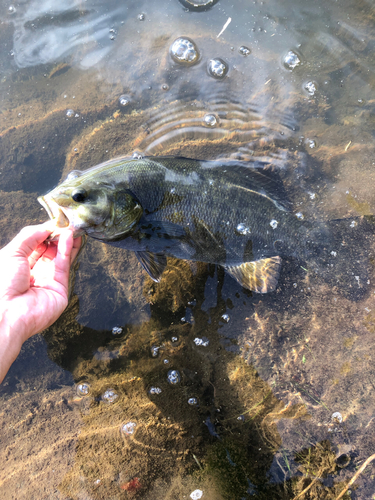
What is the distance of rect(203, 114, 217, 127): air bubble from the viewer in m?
3.88

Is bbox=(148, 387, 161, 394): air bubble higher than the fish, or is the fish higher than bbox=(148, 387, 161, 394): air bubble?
the fish

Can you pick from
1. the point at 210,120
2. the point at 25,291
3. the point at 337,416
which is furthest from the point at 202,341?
the point at 210,120

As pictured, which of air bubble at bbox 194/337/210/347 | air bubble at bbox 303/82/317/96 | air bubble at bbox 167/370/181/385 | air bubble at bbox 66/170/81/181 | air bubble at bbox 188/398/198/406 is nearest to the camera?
air bubble at bbox 188/398/198/406

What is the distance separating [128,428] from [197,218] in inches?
96.7

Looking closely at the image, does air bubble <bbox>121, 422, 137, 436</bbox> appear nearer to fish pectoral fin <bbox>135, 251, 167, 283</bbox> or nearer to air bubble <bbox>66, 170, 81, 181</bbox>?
fish pectoral fin <bbox>135, 251, 167, 283</bbox>

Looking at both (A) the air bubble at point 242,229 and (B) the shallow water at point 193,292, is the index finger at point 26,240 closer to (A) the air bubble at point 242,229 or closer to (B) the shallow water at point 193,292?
(B) the shallow water at point 193,292

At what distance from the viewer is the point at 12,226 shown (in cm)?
396

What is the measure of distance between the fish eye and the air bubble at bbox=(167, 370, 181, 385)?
2263mm

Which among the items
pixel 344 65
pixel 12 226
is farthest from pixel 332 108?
pixel 12 226

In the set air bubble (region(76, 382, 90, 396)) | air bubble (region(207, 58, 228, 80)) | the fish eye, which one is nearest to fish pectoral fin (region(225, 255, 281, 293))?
the fish eye

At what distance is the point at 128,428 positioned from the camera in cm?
299

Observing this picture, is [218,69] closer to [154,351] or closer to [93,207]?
[93,207]

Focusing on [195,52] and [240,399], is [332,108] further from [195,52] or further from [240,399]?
[240,399]

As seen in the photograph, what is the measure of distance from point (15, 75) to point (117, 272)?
3.76 meters
